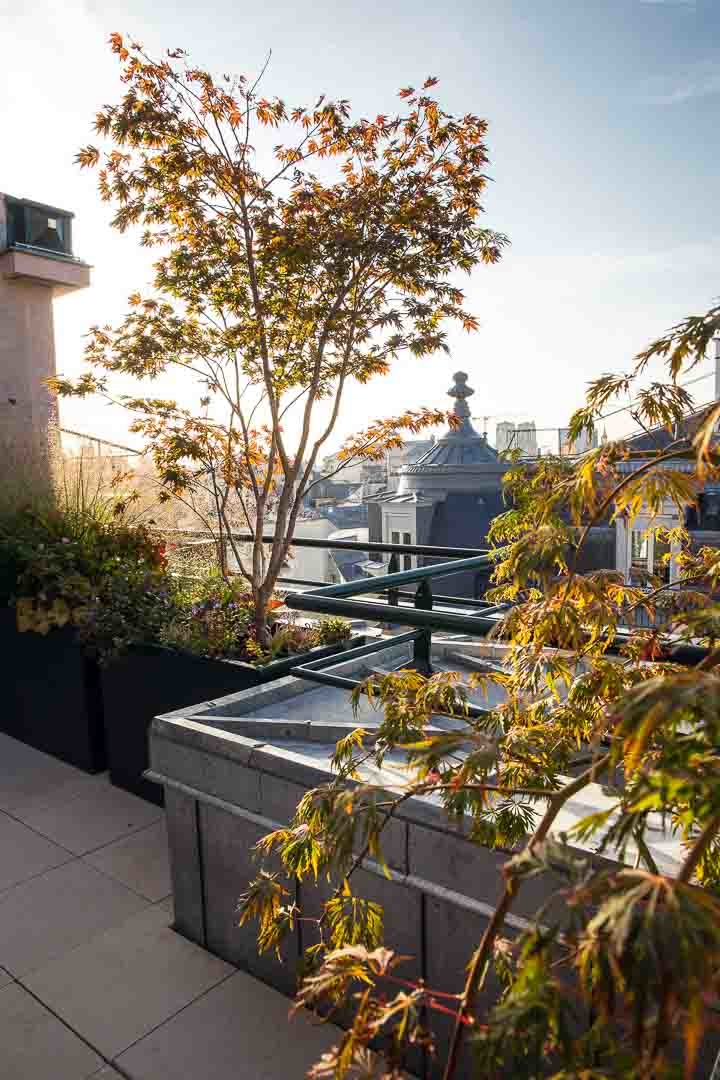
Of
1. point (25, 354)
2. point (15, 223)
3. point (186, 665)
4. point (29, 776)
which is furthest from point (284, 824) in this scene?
point (15, 223)

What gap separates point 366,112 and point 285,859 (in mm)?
3500

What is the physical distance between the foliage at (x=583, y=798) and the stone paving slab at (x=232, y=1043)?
265 millimetres

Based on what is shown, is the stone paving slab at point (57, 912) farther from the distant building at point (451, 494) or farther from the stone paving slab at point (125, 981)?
the distant building at point (451, 494)

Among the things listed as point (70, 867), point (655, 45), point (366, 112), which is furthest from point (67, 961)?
point (655, 45)

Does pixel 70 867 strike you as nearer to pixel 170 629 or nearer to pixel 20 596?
pixel 170 629

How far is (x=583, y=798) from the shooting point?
1.85 m

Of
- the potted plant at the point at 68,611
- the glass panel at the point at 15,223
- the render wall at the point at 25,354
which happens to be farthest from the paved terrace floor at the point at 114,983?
the glass panel at the point at 15,223

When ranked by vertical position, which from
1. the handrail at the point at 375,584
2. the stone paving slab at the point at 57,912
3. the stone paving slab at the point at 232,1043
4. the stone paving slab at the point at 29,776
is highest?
the handrail at the point at 375,584

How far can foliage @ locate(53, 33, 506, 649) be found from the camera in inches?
137

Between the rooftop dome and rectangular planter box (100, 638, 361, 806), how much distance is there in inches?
439

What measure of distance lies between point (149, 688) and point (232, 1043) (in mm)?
1675

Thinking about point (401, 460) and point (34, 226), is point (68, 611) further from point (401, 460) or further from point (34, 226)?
point (401, 460)

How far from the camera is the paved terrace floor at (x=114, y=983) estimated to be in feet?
6.25

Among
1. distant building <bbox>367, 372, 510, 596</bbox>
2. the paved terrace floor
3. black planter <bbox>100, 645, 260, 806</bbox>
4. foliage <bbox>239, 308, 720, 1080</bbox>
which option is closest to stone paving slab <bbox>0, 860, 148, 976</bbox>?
the paved terrace floor
